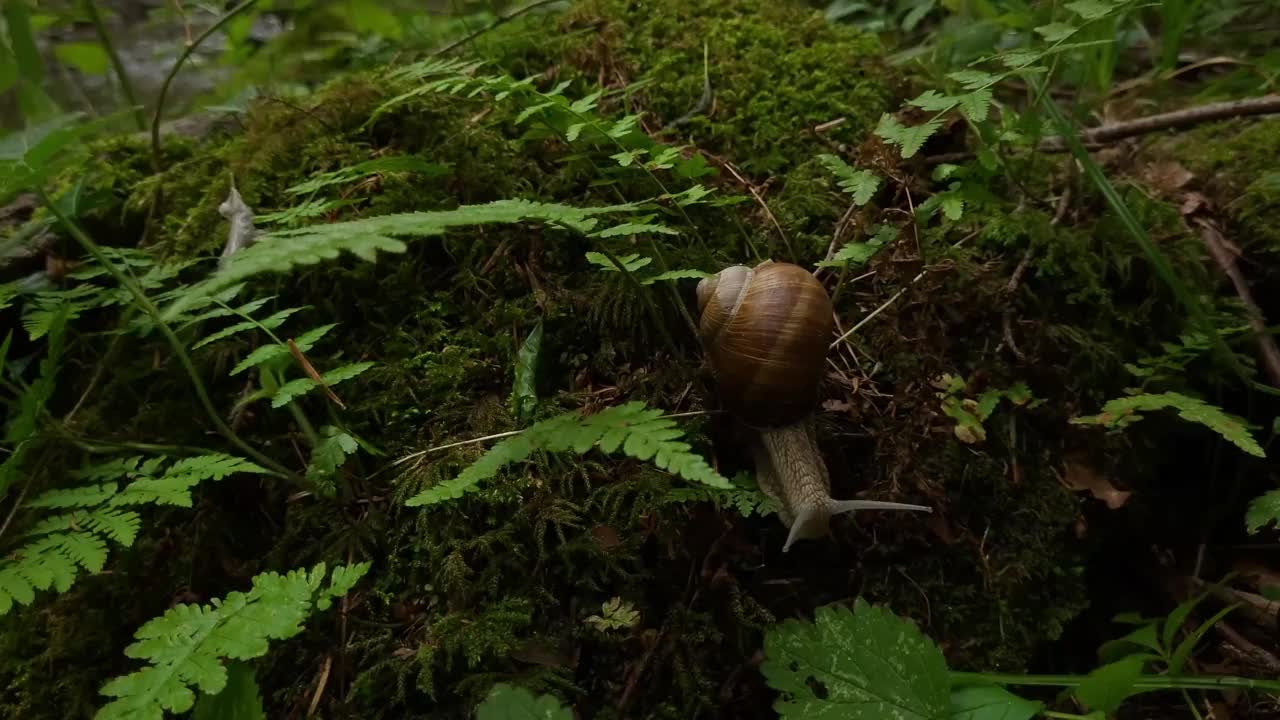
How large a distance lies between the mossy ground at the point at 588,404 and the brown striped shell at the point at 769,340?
0.18 m

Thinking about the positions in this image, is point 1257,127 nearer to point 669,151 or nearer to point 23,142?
point 669,151

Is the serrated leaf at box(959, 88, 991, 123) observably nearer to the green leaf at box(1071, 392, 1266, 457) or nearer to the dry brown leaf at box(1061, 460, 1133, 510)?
the green leaf at box(1071, 392, 1266, 457)

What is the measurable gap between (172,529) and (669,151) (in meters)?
1.83

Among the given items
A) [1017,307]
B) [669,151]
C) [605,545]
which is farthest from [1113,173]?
[605,545]

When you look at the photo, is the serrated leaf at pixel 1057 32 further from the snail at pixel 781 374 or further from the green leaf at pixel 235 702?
the green leaf at pixel 235 702

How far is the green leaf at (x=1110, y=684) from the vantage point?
58.2 inches

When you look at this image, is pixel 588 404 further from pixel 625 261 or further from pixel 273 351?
pixel 273 351

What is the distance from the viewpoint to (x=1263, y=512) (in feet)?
6.00

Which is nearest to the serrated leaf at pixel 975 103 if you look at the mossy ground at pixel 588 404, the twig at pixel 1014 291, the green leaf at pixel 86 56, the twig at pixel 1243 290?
the mossy ground at pixel 588 404

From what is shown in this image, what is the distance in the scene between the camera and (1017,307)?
7.76 ft

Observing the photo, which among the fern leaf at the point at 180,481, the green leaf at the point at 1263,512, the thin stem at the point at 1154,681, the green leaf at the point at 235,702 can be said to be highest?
the fern leaf at the point at 180,481

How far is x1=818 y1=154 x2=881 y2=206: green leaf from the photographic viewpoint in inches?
79.8

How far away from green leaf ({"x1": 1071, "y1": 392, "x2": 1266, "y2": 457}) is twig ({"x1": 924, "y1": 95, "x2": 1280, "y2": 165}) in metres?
1.03

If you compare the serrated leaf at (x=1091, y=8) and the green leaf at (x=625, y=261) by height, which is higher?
the serrated leaf at (x=1091, y=8)
